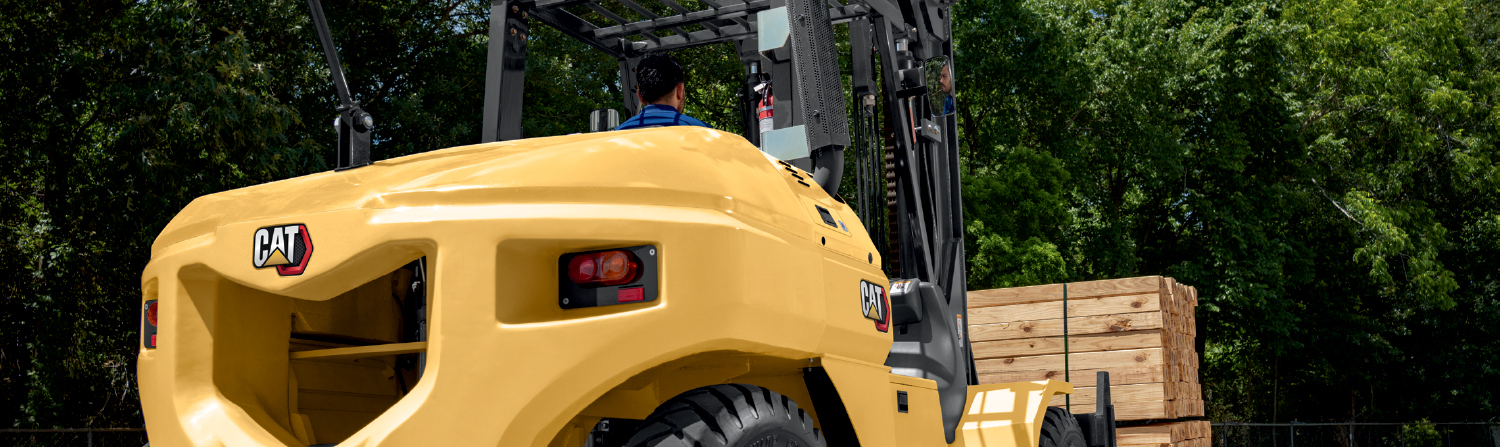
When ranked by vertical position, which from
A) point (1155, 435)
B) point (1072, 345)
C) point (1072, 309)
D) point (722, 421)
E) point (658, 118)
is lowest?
point (1155, 435)

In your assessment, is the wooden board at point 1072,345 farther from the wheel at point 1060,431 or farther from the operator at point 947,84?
the operator at point 947,84

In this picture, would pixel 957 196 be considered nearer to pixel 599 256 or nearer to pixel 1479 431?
pixel 599 256

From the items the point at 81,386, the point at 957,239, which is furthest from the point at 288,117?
the point at 957,239

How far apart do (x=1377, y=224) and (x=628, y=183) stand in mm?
25977

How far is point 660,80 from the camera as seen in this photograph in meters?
3.92

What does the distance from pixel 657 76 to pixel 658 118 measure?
0.47 ft

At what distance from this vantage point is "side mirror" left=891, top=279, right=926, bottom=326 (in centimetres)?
499

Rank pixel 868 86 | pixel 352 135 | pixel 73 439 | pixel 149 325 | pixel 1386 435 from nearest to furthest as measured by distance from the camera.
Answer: pixel 352 135 < pixel 149 325 < pixel 868 86 < pixel 73 439 < pixel 1386 435

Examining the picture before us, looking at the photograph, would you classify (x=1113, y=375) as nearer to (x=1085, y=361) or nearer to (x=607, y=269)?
(x=1085, y=361)

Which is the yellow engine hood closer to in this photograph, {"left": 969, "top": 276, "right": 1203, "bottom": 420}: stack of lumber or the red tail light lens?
the red tail light lens

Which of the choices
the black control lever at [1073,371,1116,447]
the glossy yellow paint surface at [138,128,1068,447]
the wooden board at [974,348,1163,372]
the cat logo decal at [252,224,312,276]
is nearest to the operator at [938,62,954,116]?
the black control lever at [1073,371,1116,447]

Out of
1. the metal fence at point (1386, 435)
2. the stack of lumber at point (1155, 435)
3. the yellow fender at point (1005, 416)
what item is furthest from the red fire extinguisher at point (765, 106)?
the metal fence at point (1386, 435)

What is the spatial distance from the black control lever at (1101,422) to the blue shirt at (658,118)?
347 cm

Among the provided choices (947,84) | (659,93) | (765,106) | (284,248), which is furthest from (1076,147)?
(284,248)
